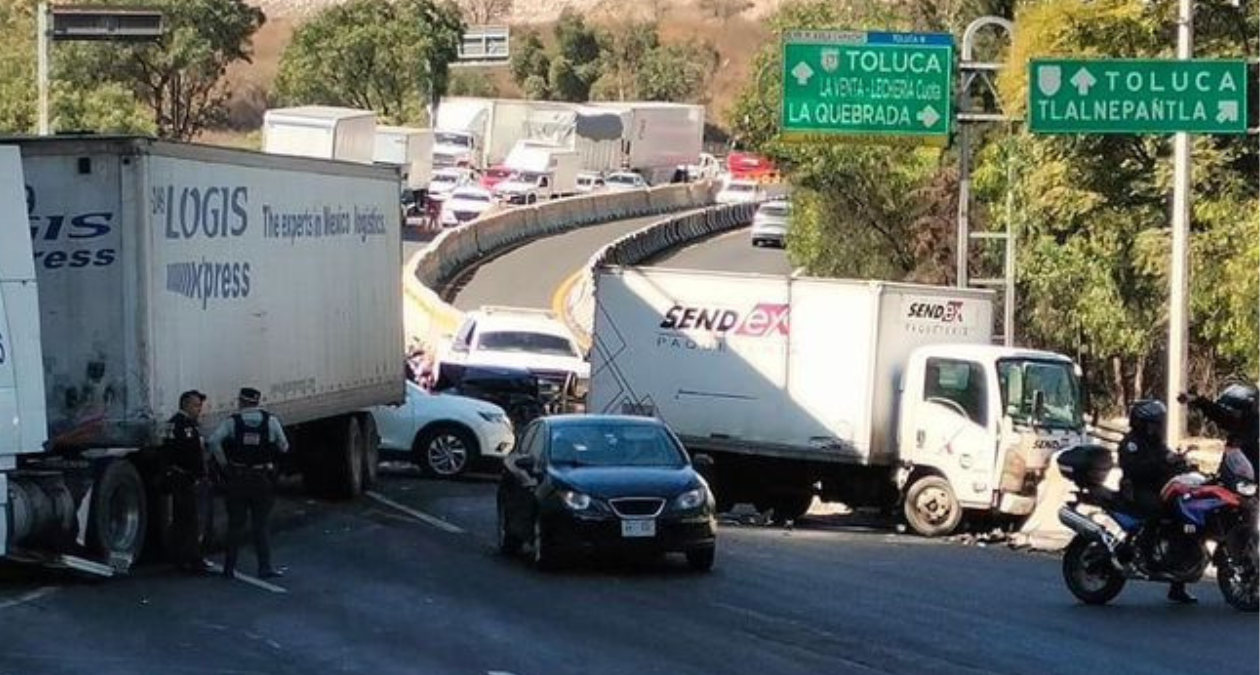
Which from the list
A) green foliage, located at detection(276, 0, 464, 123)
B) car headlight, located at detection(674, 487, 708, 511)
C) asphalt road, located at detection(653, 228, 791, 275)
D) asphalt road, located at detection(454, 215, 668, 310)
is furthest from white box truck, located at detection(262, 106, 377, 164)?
car headlight, located at detection(674, 487, 708, 511)

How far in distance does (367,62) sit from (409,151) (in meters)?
30.5

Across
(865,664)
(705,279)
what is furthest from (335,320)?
(865,664)

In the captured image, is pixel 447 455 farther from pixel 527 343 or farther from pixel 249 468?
pixel 249 468

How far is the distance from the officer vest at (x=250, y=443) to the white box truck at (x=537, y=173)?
68171 mm

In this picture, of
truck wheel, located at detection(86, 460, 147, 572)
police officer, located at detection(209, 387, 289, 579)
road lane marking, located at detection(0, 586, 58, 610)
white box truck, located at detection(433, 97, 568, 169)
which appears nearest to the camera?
road lane marking, located at detection(0, 586, 58, 610)

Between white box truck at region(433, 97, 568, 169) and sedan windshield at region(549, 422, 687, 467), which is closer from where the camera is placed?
sedan windshield at region(549, 422, 687, 467)

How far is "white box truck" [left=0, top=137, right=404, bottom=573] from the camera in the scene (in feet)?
58.9

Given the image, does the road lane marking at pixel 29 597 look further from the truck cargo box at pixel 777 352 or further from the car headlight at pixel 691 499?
the truck cargo box at pixel 777 352

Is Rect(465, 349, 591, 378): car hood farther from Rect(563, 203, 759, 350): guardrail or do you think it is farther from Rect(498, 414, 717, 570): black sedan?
Rect(498, 414, 717, 570): black sedan

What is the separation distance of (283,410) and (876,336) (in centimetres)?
651

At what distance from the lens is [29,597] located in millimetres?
17984

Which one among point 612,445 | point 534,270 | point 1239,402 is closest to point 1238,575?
point 1239,402

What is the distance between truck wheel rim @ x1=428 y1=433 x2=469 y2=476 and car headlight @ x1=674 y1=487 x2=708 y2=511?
10.3 metres

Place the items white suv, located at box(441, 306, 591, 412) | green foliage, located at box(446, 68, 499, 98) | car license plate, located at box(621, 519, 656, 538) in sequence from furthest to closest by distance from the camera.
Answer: green foliage, located at box(446, 68, 499, 98) → white suv, located at box(441, 306, 591, 412) → car license plate, located at box(621, 519, 656, 538)
